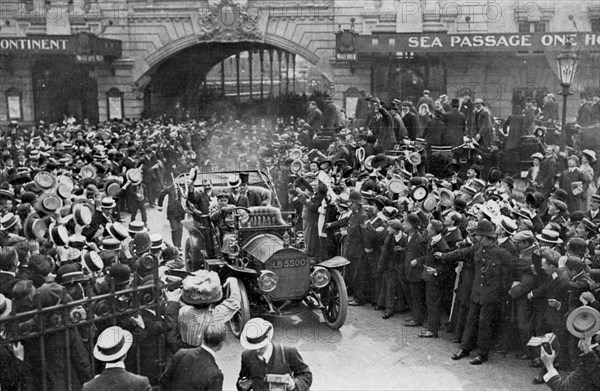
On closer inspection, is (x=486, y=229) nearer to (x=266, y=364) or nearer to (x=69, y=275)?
(x=266, y=364)

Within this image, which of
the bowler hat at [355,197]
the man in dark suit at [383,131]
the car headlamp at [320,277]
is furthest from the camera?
the man in dark suit at [383,131]

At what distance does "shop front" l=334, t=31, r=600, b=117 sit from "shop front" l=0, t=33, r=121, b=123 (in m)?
10.9

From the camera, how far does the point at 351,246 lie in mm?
11758

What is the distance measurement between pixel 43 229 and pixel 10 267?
2124 mm

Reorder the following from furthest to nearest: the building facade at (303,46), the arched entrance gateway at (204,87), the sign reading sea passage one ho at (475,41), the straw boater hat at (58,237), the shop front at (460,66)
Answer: the arched entrance gateway at (204,87) < the building facade at (303,46) < the shop front at (460,66) < the sign reading sea passage one ho at (475,41) < the straw boater hat at (58,237)

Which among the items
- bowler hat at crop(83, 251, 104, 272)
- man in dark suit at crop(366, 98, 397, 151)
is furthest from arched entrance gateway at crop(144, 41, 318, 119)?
bowler hat at crop(83, 251, 104, 272)

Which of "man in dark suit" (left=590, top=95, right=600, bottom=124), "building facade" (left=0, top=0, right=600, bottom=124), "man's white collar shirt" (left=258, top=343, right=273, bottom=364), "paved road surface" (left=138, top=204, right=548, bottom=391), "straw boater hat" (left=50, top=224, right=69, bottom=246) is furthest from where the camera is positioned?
"building facade" (left=0, top=0, right=600, bottom=124)

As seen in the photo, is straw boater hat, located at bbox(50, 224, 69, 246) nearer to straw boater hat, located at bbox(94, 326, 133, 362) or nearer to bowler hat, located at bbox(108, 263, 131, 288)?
bowler hat, located at bbox(108, 263, 131, 288)

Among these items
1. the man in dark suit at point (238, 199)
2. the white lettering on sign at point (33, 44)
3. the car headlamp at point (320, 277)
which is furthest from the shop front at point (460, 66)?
the car headlamp at point (320, 277)

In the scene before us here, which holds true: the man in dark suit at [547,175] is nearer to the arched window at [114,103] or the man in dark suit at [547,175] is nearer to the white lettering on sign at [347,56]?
the white lettering on sign at [347,56]

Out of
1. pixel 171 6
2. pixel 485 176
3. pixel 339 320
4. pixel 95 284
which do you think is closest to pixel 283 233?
pixel 339 320

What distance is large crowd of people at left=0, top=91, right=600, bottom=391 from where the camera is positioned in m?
6.14

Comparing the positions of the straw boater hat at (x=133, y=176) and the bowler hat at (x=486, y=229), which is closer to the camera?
the bowler hat at (x=486, y=229)

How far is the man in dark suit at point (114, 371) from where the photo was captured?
5199 millimetres
